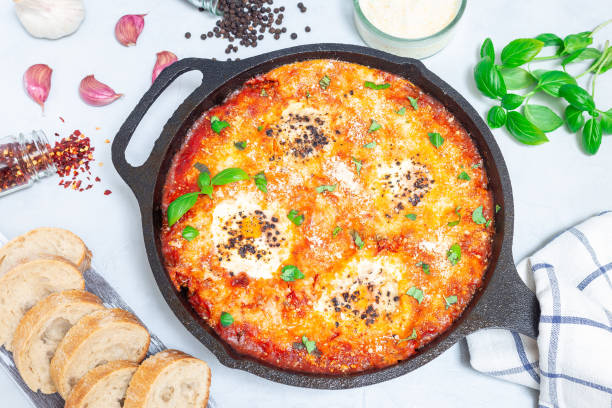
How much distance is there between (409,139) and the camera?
2.93 metres

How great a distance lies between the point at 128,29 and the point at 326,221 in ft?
5.76

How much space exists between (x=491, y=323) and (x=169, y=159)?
185 cm

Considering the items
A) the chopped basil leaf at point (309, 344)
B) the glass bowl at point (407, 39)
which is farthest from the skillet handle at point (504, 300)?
the glass bowl at point (407, 39)

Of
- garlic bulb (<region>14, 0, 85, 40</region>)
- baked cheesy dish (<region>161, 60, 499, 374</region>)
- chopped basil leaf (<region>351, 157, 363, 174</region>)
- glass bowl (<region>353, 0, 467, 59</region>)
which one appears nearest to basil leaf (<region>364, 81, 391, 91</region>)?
baked cheesy dish (<region>161, 60, 499, 374</region>)

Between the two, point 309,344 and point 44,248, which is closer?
point 309,344

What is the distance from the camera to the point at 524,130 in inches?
125

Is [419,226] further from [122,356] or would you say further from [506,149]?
[122,356]

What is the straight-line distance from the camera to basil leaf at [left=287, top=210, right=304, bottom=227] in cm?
281

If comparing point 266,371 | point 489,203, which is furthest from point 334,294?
point 489,203

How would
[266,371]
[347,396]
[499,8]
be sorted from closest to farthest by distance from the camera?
[266,371], [347,396], [499,8]

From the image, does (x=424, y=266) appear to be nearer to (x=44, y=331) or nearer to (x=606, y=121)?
(x=606, y=121)

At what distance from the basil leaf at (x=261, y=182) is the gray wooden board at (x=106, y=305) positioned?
108cm

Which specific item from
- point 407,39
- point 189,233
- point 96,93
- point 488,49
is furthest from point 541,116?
point 96,93

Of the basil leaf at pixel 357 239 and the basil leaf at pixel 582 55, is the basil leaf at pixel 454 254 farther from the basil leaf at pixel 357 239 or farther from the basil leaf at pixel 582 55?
the basil leaf at pixel 582 55
